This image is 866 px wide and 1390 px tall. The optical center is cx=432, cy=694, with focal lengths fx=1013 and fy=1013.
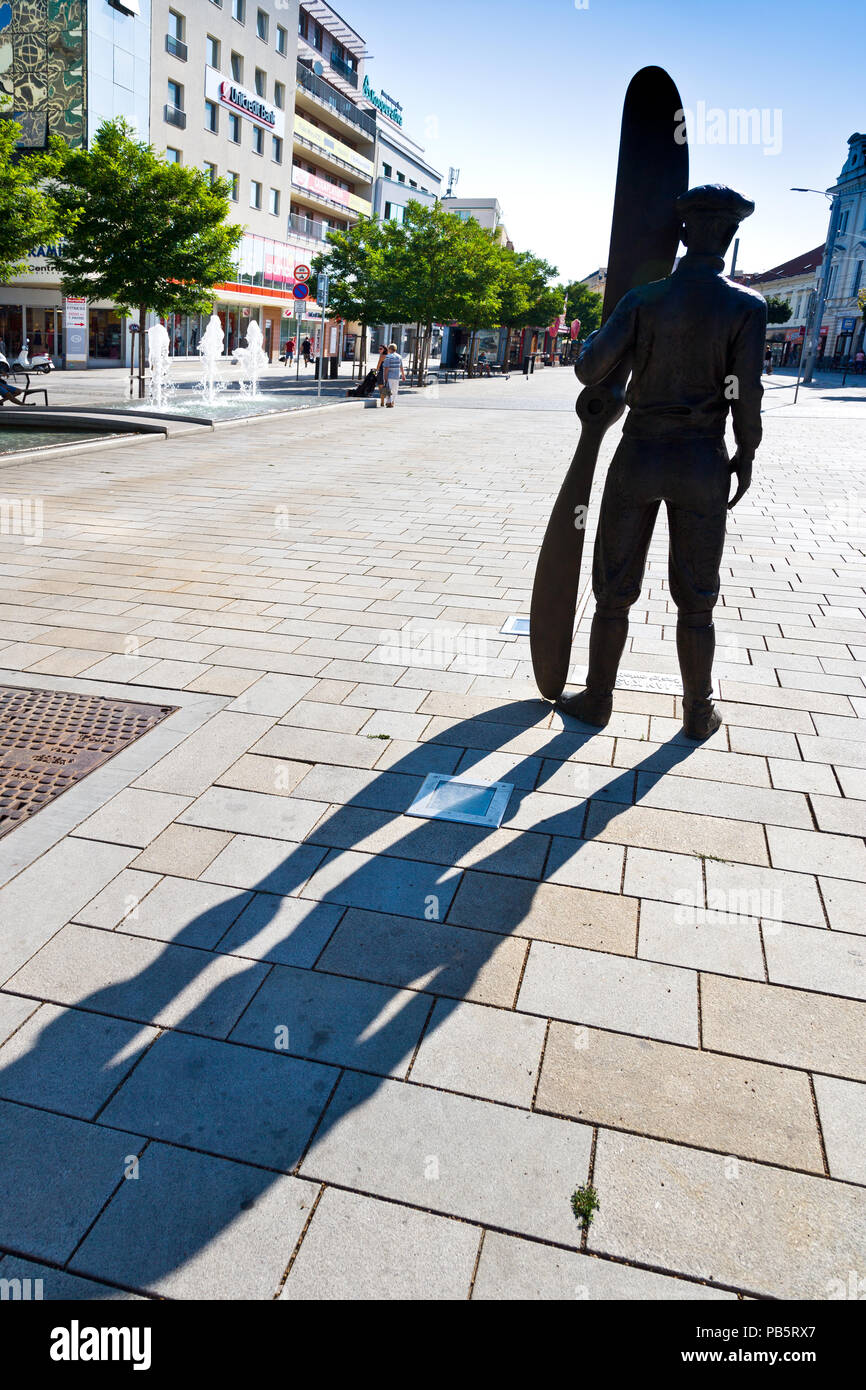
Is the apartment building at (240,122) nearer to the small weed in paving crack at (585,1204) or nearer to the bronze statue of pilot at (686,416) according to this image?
the bronze statue of pilot at (686,416)

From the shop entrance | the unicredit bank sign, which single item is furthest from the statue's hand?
the unicredit bank sign

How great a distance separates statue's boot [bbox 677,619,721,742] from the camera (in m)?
4.97

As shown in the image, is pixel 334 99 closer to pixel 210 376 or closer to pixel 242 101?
pixel 242 101

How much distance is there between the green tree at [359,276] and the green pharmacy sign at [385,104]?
32225mm

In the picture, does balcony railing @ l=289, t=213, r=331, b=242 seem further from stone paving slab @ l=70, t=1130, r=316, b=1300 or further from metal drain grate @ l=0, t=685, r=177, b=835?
stone paving slab @ l=70, t=1130, r=316, b=1300

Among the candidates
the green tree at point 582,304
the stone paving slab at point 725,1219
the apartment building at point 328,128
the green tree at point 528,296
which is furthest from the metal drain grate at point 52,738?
the green tree at point 582,304

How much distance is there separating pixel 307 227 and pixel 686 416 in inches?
2216

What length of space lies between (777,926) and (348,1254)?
1.99 metres

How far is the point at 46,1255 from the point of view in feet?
7.45

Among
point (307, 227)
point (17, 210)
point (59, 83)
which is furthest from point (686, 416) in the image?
point (307, 227)

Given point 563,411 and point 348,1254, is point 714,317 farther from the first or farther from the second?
point 563,411

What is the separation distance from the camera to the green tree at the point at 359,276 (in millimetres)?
35781

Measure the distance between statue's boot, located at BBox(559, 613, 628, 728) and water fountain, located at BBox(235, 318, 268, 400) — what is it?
78.5ft

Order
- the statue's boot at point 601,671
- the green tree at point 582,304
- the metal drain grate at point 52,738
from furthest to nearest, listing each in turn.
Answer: the green tree at point 582,304 → the statue's boot at point 601,671 → the metal drain grate at point 52,738
